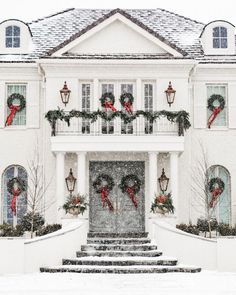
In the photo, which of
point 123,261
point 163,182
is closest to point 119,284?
point 123,261

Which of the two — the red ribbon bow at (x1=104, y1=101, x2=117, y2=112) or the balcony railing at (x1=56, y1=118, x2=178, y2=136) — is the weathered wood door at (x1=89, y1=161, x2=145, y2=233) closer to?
the balcony railing at (x1=56, y1=118, x2=178, y2=136)

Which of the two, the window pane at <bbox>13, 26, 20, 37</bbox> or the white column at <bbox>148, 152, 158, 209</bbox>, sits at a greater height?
the window pane at <bbox>13, 26, 20, 37</bbox>

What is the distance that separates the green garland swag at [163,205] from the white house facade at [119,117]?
1228 mm

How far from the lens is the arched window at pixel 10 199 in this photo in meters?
27.3

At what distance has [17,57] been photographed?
28.1 metres

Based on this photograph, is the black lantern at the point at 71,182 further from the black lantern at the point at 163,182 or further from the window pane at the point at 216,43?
the window pane at the point at 216,43

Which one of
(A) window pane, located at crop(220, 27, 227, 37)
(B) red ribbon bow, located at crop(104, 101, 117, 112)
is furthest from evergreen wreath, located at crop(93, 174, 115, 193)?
(A) window pane, located at crop(220, 27, 227, 37)

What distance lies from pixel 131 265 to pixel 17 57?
11731 mm

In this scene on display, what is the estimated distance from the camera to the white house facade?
26562 millimetres

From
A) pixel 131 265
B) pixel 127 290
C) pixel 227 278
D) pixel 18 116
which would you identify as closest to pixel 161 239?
pixel 131 265

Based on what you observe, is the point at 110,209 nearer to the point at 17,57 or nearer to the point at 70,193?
the point at 70,193

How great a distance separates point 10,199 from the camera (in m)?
27.5

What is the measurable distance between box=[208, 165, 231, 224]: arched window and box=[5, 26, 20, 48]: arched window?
9.45 metres

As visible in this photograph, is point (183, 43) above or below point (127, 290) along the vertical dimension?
above
